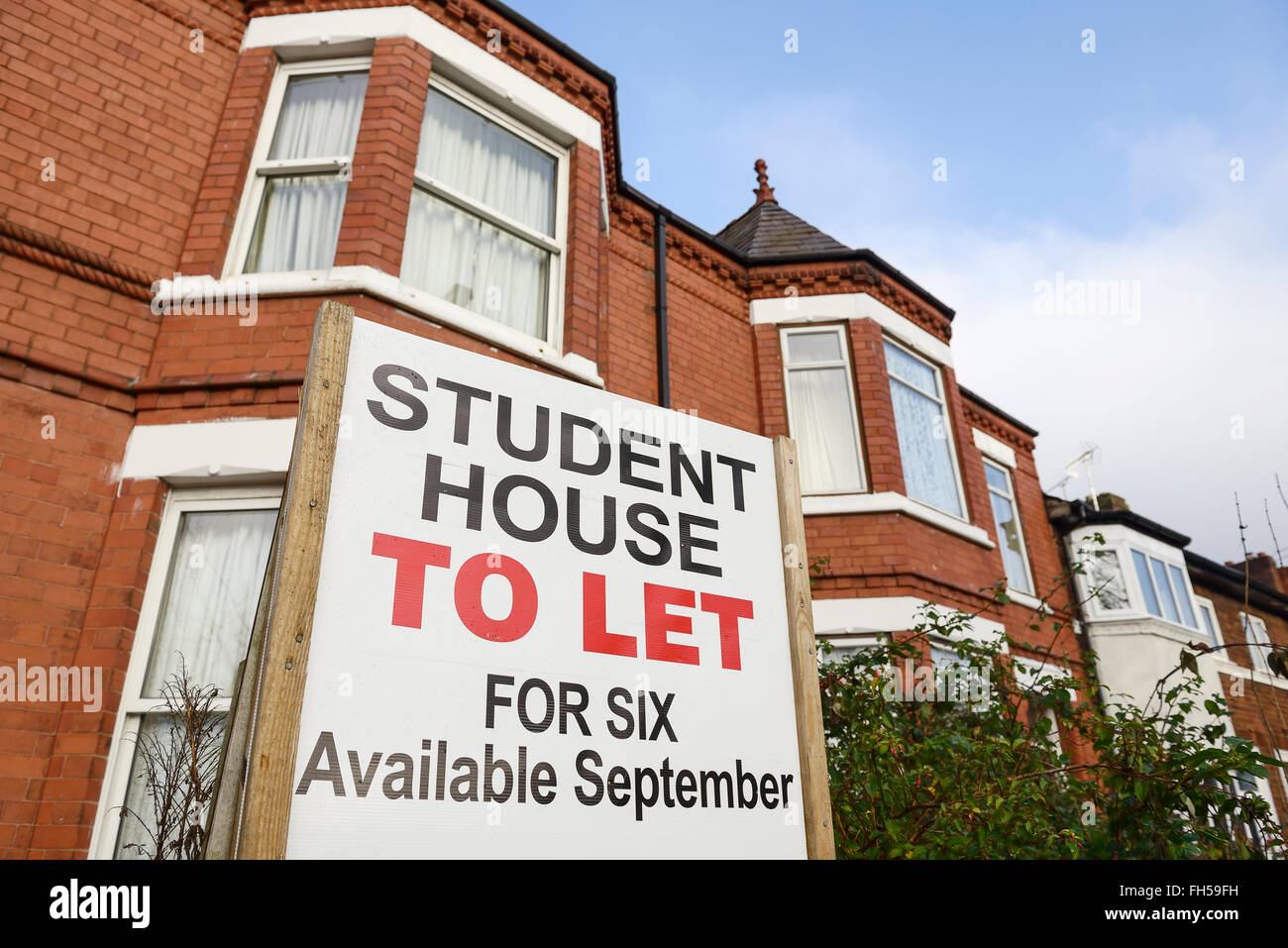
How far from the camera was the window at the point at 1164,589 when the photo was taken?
44.4ft

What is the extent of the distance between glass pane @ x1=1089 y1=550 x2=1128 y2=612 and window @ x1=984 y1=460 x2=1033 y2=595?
66.2 inches

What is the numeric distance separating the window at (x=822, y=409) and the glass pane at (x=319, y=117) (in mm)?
5083

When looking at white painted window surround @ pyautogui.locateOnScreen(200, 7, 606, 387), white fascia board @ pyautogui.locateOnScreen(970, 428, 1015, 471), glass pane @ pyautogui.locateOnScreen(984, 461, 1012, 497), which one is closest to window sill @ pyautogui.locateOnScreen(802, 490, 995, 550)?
white painted window surround @ pyautogui.locateOnScreen(200, 7, 606, 387)

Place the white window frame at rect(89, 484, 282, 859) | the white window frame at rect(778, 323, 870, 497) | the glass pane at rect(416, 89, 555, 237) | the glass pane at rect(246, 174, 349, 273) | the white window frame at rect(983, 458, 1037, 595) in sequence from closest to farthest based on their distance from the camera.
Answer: the white window frame at rect(89, 484, 282, 859) → the glass pane at rect(246, 174, 349, 273) → the glass pane at rect(416, 89, 555, 237) → the white window frame at rect(778, 323, 870, 497) → the white window frame at rect(983, 458, 1037, 595)

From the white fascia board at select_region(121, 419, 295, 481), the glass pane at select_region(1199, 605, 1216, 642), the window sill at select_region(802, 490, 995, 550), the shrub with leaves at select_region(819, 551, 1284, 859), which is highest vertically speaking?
the glass pane at select_region(1199, 605, 1216, 642)

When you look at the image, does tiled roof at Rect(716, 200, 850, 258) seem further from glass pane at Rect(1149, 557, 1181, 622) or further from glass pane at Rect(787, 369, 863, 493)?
glass pane at Rect(1149, 557, 1181, 622)

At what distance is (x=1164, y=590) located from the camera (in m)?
13.9

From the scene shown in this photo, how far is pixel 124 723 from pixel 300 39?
15.7 feet

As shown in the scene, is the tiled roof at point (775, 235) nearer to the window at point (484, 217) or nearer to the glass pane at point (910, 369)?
the glass pane at point (910, 369)

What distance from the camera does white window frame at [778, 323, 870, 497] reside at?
8477 mm

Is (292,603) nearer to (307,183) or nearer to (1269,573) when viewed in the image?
(307,183)

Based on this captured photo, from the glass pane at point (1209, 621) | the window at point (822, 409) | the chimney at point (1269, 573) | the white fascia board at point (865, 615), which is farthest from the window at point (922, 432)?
the chimney at point (1269, 573)

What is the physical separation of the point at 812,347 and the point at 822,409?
0.81m

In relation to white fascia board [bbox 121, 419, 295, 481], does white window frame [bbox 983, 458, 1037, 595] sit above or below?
above
